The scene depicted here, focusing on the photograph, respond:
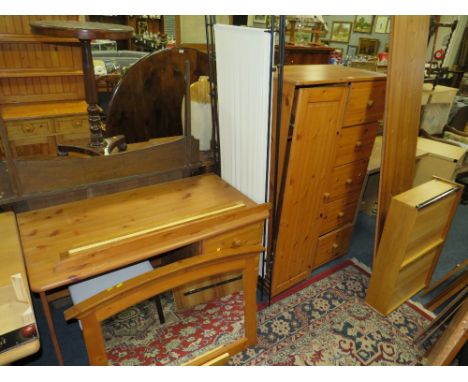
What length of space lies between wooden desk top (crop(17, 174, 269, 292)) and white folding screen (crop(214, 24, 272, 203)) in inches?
4.7

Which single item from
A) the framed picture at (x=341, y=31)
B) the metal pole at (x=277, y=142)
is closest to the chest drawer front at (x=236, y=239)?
the metal pole at (x=277, y=142)

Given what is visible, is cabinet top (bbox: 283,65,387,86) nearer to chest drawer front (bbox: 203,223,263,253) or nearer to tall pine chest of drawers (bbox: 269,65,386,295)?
tall pine chest of drawers (bbox: 269,65,386,295)

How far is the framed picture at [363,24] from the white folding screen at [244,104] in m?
6.42

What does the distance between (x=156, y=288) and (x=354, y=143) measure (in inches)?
49.4

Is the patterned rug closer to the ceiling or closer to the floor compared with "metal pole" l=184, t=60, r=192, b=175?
closer to the floor

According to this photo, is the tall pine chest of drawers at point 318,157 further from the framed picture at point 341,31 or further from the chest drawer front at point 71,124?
the framed picture at point 341,31

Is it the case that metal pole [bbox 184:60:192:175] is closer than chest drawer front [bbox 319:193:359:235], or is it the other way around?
metal pole [bbox 184:60:192:175]

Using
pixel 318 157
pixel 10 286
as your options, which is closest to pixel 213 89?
pixel 318 157

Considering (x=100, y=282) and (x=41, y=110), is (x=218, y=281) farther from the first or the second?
(x=41, y=110)

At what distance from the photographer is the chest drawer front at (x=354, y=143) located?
5.72 feet

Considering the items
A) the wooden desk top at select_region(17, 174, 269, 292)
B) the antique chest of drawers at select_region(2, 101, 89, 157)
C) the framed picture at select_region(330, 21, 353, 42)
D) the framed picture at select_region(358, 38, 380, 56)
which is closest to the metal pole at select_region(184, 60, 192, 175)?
the wooden desk top at select_region(17, 174, 269, 292)

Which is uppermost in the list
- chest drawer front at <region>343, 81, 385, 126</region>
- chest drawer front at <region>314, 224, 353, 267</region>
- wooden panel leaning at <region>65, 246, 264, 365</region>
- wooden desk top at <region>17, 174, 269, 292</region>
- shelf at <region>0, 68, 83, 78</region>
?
shelf at <region>0, 68, 83, 78</region>

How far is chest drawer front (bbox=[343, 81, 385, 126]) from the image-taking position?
5.36 feet

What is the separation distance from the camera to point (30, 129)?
8.73 feet
